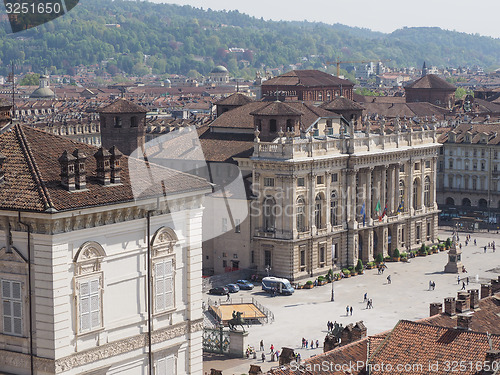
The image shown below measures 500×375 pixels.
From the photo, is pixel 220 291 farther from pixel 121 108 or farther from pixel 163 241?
pixel 163 241

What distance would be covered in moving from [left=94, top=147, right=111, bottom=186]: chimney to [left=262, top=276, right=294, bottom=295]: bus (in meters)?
59.8

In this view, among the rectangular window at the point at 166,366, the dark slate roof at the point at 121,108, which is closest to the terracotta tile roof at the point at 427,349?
the rectangular window at the point at 166,366

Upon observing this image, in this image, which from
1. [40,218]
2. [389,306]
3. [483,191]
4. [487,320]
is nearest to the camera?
[40,218]

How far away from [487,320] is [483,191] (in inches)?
3971

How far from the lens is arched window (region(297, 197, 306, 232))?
103m

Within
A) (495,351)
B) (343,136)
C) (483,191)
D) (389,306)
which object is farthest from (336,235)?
(495,351)

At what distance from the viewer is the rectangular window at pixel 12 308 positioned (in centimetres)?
3606

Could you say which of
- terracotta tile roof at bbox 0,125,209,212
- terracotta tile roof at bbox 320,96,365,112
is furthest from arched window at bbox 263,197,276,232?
terracotta tile roof at bbox 0,125,209,212

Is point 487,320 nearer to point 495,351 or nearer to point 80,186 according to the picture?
point 495,351

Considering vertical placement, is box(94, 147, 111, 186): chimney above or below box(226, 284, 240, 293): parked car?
above

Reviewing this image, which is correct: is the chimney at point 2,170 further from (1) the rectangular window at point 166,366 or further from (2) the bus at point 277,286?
(2) the bus at point 277,286

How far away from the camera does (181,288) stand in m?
40.2

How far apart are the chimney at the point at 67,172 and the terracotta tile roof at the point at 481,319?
20.0m

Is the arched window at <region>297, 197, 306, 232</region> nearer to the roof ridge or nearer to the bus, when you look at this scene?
the bus
